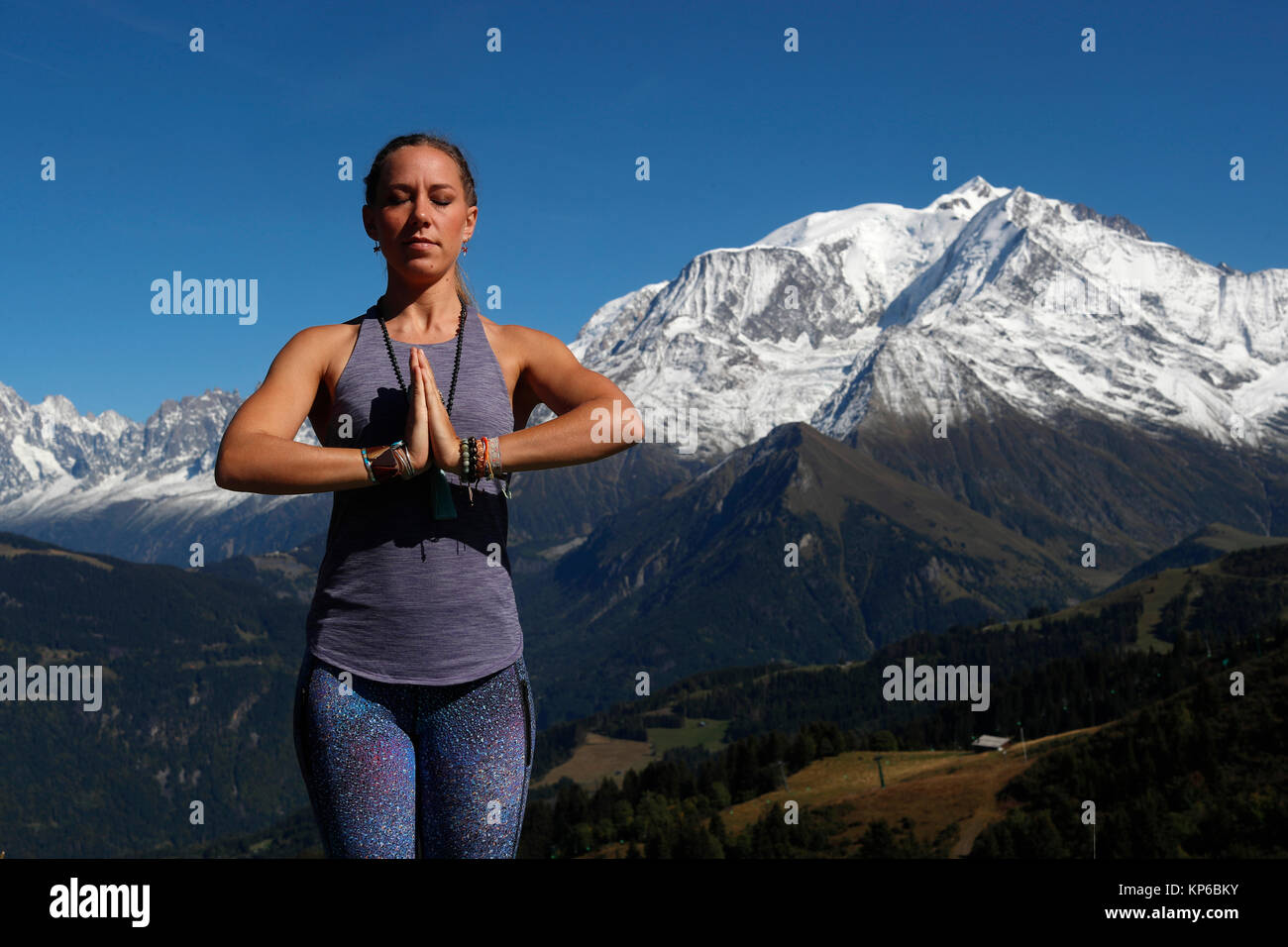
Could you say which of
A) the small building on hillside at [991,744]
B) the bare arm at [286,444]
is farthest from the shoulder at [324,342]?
the small building on hillside at [991,744]

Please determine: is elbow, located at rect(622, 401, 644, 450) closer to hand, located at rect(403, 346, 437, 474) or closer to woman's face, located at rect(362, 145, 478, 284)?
hand, located at rect(403, 346, 437, 474)

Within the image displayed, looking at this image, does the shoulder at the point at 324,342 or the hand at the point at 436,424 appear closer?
the hand at the point at 436,424

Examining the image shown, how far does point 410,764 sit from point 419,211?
10.8 ft

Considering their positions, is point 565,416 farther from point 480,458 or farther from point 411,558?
point 411,558

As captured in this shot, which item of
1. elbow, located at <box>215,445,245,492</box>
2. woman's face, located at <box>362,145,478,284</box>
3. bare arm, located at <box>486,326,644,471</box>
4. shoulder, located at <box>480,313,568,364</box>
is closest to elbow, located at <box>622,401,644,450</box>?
bare arm, located at <box>486,326,644,471</box>

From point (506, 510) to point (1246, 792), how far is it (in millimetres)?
115160

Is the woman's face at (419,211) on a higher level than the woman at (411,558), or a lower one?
higher

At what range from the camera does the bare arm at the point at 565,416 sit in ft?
20.0

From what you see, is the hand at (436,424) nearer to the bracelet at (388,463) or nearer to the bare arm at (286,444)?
the bracelet at (388,463)

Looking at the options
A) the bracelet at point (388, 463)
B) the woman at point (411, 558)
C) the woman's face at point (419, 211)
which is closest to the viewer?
the bracelet at point (388, 463)

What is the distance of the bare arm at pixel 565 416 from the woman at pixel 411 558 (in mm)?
15
